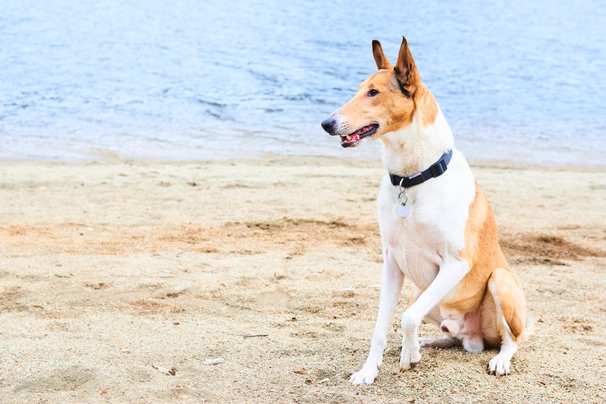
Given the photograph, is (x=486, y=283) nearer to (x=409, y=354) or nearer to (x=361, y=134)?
(x=409, y=354)

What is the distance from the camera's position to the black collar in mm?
3787

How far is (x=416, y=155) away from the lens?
12.5ft

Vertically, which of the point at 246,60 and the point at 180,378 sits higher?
the point at 180,378

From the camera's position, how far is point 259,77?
65.5 feet

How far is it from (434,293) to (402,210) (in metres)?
0.48

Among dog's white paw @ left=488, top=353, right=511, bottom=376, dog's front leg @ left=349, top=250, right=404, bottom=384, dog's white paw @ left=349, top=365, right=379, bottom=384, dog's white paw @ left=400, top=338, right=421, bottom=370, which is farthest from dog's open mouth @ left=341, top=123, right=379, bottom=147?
dog's white paw @ left=488, top=353, right=511, bottom=376

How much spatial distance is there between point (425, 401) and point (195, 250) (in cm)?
339

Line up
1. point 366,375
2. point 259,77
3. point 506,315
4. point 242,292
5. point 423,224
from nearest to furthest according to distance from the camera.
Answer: point 423,224 → point 366,375 → point 506,315 → point 242,292 → point 259,77

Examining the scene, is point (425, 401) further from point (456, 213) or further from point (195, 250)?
point (195, 250)

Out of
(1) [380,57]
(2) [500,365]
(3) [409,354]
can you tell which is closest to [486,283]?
(2) [500,365]

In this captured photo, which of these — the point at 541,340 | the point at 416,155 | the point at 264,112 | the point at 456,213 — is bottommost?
the point at 264,112

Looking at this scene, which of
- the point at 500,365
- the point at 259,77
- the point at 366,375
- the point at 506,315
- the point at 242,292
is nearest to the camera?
the point at 366,375

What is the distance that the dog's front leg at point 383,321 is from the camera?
12.8ft

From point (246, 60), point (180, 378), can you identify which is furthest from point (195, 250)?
point (246, 60)
